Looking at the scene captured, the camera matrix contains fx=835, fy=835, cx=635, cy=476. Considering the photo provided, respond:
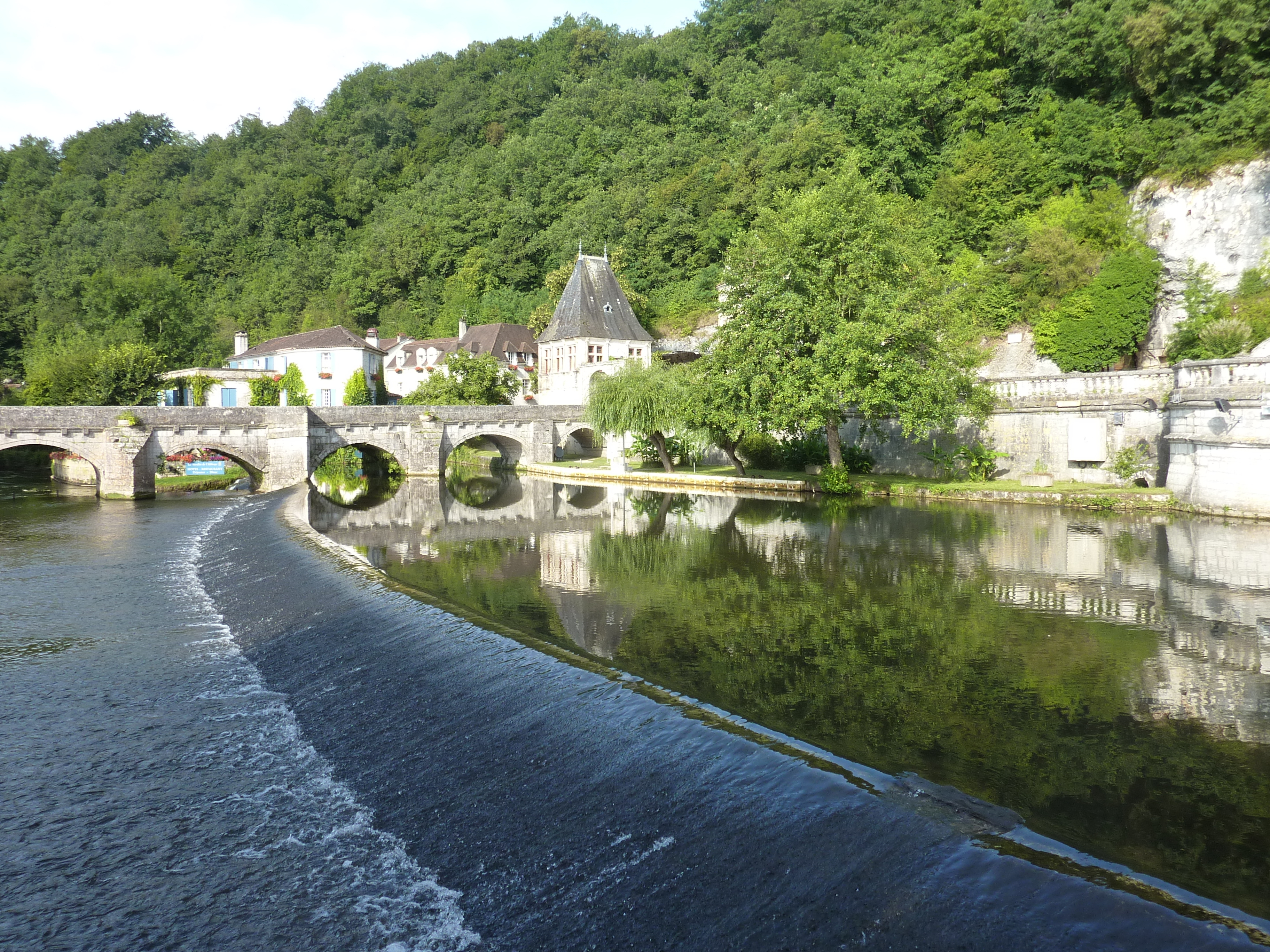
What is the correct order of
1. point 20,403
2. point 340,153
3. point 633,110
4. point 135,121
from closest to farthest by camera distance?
1. point 20,403
2. point 633,110
3. point 340,153
4. point 135,121

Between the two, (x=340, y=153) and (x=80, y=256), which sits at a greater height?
(x=340, y=153)

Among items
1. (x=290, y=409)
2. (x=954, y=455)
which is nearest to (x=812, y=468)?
(x=954, y=455)

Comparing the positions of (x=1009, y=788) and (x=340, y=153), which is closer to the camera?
(x=1009, y=788)

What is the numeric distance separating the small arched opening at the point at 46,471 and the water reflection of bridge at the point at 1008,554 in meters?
11.2

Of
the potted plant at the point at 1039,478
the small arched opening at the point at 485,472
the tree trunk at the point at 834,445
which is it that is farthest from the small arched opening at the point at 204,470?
the potted plant at the point at 1039,478

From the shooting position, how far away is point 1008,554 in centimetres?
1773

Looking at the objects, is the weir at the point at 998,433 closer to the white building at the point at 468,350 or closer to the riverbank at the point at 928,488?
the riverbank at the point at 928,488

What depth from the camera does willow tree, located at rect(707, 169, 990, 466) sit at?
26125 mm

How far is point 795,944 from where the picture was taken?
474cm

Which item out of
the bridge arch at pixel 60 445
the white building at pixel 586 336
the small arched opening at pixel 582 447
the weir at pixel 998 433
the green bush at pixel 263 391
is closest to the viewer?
the weir at pixel 998 433

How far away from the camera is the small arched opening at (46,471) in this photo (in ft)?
109

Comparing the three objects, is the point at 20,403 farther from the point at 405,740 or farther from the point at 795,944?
the point at 795,944

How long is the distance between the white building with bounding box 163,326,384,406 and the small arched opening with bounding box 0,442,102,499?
963 cm

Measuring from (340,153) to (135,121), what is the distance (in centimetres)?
3103
